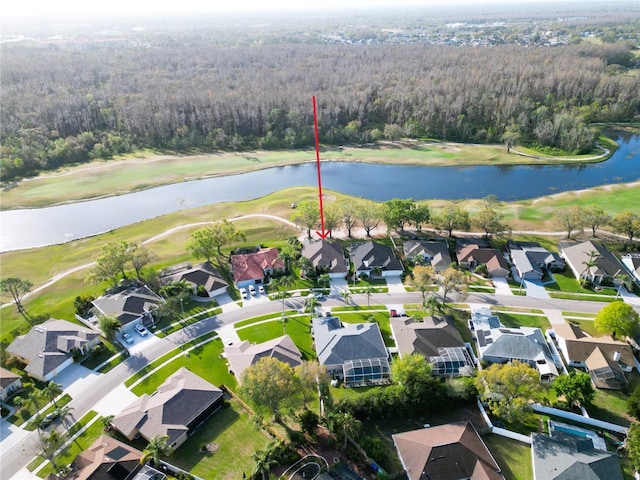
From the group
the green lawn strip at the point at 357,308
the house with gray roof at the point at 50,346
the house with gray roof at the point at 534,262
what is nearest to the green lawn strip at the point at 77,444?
the house with gray roof at the point at 50,346

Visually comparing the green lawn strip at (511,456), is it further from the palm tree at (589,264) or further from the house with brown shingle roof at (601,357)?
the palm tree at (589,264)

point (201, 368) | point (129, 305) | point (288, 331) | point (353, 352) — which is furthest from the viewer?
point (129, 305)

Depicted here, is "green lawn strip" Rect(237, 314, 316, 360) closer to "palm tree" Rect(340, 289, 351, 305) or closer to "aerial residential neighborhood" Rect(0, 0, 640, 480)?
"aerial residential neighborhood" Rect(0, 0, 640, 480)

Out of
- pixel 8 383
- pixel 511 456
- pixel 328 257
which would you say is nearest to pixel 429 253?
pixel 328 257

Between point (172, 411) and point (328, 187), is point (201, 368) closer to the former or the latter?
point (172, 411)

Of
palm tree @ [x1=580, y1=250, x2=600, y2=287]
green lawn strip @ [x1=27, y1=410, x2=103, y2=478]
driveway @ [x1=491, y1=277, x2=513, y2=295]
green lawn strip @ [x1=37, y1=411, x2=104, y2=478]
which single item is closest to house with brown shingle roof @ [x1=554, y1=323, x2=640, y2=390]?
driveway @ [x1=491, y1=277, x2=513, y2=295]

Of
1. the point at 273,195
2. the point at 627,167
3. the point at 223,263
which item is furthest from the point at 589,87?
the point at 223,263
